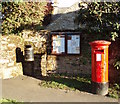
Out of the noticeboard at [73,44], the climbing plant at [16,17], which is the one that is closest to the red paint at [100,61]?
the noticeboard at [73,44]

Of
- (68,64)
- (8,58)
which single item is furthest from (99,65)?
(8,58)

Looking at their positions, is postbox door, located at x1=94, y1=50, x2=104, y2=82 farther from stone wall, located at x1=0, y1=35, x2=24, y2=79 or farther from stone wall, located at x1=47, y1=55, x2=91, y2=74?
stone wall, located at x1=0, y1=35, x2=24, y2=79

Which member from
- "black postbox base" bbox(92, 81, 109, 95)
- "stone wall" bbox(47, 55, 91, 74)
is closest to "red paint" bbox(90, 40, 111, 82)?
"black postbox base" bbox(92, 81, 109, 95)

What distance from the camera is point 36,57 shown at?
937 cm

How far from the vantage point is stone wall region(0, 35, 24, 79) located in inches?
320

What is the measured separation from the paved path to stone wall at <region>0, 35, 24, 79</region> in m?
0.62

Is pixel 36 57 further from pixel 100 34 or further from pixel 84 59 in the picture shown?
pixel 100 34

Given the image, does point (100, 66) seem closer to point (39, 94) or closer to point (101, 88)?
point (101, 88)

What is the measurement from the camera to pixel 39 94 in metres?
6.56

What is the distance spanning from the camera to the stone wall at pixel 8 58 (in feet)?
26.7

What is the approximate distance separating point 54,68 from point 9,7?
3763mm

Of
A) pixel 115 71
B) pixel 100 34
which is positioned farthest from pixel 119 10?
pixel 115 71

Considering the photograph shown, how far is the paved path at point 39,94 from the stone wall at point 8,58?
0.62m

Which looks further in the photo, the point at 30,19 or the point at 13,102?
the point at 30,19
